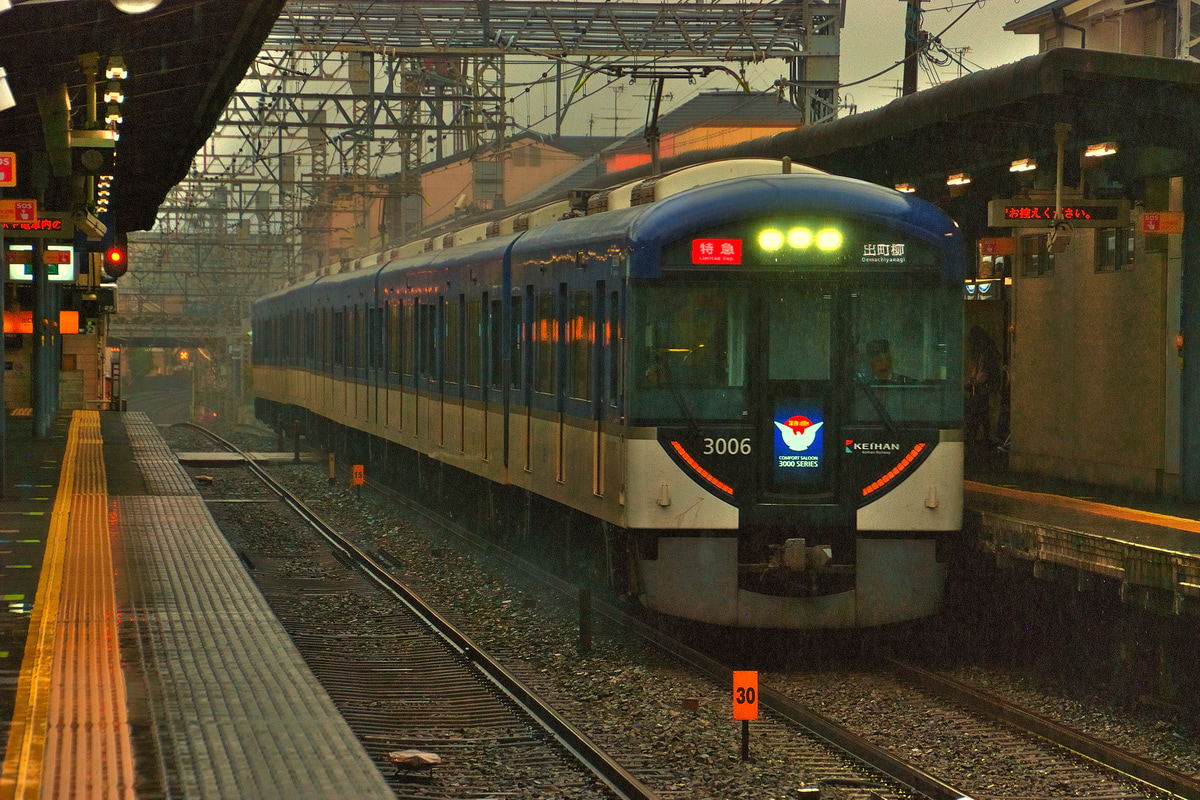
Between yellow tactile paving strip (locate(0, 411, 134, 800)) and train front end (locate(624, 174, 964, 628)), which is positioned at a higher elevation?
train front end (locate(624, 174, 964, 628))

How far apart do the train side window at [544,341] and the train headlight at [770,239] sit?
246cm

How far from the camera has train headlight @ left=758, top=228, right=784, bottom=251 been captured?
975cm

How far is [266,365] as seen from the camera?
111 feet

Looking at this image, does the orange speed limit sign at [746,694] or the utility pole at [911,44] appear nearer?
the orange speed limit sign at [746,694]

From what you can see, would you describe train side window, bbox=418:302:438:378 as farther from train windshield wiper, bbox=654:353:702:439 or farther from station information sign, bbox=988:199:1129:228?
train windshield wiper, bbox=654:353:702:439

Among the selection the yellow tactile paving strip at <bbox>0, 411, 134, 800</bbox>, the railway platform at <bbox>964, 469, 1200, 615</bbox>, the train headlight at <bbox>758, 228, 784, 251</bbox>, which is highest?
the train headlight at <bbox>758, 228, 784, 251</bbox>

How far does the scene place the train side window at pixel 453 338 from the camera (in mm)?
15344

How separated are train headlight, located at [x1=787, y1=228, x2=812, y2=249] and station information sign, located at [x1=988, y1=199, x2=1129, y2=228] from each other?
10.0 ft

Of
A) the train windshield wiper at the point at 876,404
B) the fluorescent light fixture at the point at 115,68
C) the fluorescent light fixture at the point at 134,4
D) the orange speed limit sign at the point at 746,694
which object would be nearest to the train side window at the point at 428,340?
the fluorescent light fixture at the point at 115,68

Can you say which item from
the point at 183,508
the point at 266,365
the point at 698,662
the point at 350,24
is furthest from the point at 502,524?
the point at 266,365

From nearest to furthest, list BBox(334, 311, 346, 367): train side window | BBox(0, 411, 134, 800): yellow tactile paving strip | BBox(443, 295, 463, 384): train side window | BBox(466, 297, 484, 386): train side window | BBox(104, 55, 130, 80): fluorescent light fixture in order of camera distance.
→ BBox(0, 411, 134, 800): yellow tactile paving strip
BBox(104, 55, 130, 80): fluorescent light fixture
BBox(466, 297, 484, 386): train side window
BBox(443, 295, 463, 384): train side window
BBox(334, 311, 346, 367): train side window

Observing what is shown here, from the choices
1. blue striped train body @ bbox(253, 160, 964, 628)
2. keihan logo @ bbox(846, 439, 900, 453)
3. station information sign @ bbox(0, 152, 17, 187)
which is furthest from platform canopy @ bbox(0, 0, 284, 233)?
keihan logo @ bbox(846, 439, 900, 453)

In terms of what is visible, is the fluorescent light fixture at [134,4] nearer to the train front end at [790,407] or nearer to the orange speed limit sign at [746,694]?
the train front end at [790,407]

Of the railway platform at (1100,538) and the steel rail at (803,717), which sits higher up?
the railway platform at (1100,538)
